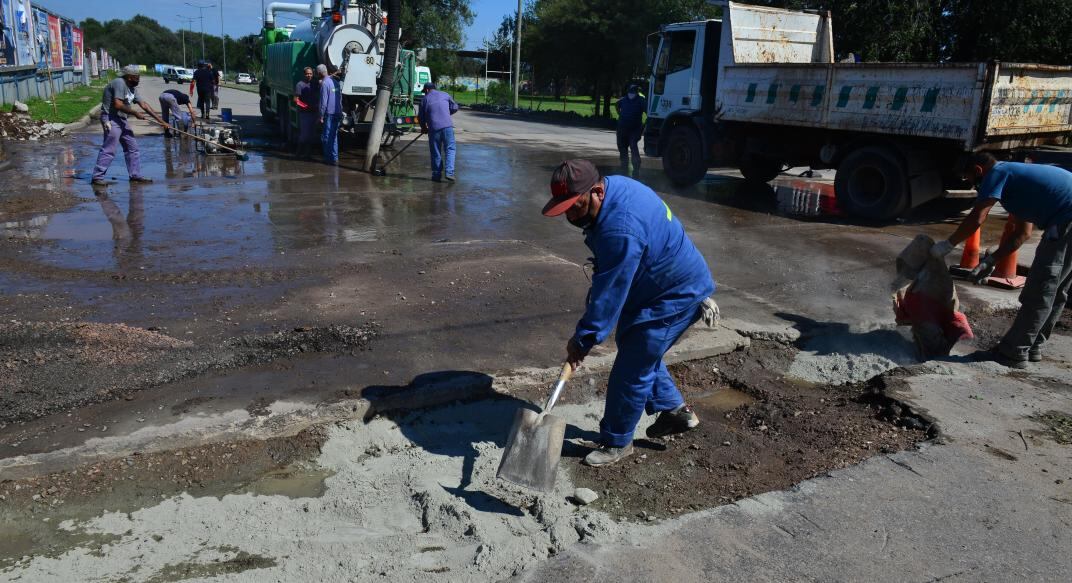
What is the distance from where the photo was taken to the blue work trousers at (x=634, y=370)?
3.70 meters

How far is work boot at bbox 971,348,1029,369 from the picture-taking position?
5.36 meters

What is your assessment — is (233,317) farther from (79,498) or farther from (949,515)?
(949,515)

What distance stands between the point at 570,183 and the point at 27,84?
93.4ft

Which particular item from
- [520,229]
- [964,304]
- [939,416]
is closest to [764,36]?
[520,229]

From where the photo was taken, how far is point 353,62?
49.8 ft

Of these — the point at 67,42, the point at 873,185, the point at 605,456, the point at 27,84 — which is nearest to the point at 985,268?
the point at 605,456

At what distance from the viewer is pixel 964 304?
6922 millimetres

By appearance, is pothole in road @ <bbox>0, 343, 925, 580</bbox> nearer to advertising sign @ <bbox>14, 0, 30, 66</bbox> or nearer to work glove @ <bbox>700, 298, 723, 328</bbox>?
work glove @ <bbox>700, 298, 723, 328</bbox>

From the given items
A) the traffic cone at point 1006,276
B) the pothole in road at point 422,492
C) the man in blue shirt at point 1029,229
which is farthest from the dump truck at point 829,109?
the pothole in road at point 422,492

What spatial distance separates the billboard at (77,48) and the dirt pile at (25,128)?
24.7 meters

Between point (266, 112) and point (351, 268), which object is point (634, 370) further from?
point (266, 112)

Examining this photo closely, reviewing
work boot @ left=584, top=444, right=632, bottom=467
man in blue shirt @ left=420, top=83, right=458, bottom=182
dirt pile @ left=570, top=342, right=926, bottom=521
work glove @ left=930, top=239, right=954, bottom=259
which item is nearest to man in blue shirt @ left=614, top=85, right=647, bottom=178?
man in blue shirt @ left=420, top=83, right=458, bottom=182

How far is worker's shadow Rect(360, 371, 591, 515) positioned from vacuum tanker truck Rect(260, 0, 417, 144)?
35.6ft

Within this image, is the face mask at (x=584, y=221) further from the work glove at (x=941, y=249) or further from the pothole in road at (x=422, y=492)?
the work glove at (x=941, y=249)
